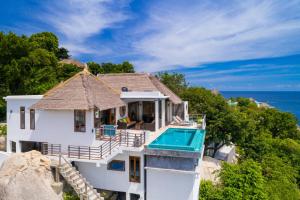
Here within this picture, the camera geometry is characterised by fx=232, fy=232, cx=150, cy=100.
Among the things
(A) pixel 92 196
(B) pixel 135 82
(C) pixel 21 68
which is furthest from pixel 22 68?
(A) pixel 92 196

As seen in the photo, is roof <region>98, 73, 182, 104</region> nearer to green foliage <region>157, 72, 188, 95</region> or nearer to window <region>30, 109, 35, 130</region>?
window <region>30, 109, 35, 130</region>

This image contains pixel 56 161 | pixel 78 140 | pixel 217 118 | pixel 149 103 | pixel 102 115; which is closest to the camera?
pixel 56 161

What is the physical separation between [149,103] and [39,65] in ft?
64.5

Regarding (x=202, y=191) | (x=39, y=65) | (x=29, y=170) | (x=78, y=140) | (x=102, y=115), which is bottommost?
(x=202, y=191)

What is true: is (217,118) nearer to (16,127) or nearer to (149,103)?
(149,103)

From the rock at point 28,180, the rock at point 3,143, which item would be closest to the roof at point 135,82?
the rock at point 28,180

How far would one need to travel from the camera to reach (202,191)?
17531 millimetres

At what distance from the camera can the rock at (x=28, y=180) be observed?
13977mm

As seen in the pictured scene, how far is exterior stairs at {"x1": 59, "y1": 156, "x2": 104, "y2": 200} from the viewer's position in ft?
45.2

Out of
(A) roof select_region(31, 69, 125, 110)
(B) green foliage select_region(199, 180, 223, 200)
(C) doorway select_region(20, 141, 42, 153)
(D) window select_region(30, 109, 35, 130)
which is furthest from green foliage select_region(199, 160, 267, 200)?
(D) window select_region(30, 109, 35, 130)

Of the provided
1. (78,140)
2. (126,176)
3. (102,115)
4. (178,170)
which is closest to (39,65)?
(102,115)

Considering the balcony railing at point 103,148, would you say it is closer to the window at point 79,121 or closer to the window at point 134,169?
the window at point 134,169

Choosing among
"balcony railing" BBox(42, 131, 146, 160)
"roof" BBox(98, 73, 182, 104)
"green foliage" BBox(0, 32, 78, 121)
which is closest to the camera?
"balcony railing" BBox(42, 131, 146, 160)

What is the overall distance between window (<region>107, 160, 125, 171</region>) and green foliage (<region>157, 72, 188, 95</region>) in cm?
3266
